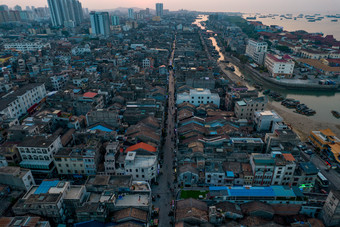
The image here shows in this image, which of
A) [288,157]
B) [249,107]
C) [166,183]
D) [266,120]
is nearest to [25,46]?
[249,107]

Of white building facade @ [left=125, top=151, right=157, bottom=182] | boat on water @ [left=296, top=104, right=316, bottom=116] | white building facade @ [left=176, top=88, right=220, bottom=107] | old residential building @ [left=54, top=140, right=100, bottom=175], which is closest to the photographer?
white building facade @ [left=125, top=151, right=157, bottom=182]

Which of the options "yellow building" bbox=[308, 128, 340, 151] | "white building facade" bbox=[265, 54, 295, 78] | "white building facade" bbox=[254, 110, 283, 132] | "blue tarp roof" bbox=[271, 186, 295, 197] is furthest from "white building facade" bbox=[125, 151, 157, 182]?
"white building facade" bbox=[265, 54, 295, 78]

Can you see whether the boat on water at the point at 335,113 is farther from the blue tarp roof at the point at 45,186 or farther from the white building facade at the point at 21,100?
the white building facade at the point at 21,100

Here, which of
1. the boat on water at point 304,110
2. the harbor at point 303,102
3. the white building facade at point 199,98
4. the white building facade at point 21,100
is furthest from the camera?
the boat on water at point 304,110

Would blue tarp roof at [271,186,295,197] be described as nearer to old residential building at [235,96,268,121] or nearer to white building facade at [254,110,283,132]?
white building facade at [254,110,283,132]

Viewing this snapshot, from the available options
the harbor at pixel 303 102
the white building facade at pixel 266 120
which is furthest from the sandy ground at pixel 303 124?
the white building facade at pixel 266 120

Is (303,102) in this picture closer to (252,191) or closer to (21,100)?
(252,191)

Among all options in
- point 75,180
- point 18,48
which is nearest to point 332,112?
point 75,180

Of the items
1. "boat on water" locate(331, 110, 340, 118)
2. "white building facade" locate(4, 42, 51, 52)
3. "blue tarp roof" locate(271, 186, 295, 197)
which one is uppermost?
"white building facade" locate(4, 42, 51, 52)
